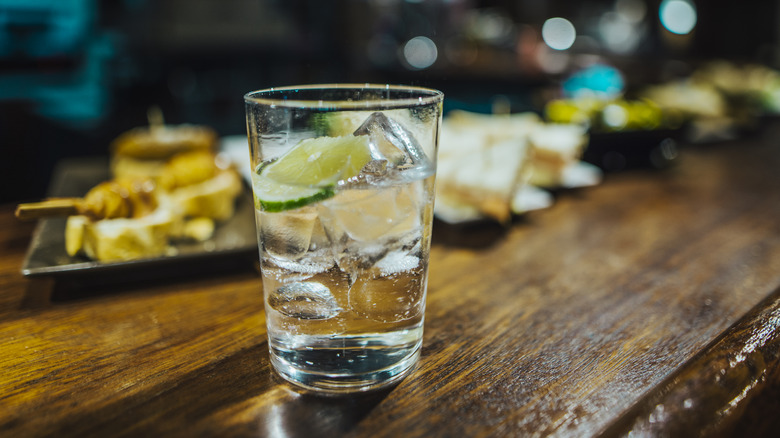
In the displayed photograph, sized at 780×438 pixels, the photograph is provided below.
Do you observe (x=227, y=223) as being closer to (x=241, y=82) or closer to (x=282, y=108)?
(x=282, y=108)

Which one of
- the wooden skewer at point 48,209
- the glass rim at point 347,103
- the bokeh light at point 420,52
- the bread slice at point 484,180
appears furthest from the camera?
the bokeh light at point 420,52

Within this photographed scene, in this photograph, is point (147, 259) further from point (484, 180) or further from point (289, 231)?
point (484, 180)

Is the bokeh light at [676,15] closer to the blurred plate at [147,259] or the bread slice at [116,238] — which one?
the blurred plate at [147,259]

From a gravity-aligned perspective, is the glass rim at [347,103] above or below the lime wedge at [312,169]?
above

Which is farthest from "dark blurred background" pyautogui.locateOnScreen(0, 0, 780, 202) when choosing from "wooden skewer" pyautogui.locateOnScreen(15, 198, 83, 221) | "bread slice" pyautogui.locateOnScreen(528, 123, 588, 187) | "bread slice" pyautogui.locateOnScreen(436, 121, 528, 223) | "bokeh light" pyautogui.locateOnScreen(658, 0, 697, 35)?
"wooden skewer" pyautogui.locateOnScreen(15, 198, 83, 221)

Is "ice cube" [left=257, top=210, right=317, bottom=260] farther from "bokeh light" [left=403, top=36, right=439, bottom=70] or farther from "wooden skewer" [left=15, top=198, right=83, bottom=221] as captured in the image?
"bokeh light" [left=403, top=36, right=439, bottom=70]

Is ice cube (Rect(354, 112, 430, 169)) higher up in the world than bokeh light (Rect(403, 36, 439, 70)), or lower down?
lower down

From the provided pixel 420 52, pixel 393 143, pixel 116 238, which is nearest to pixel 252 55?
pixel 420 52

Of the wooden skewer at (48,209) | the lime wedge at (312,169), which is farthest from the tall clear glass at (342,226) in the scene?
the wooden skewer at (48,209)
